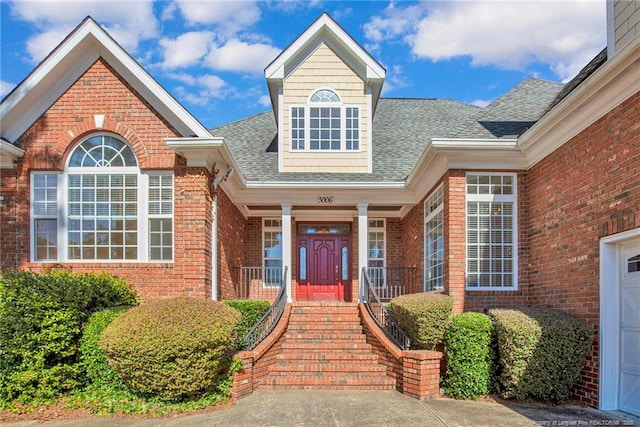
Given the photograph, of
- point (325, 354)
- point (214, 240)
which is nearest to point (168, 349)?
point (325, 354)

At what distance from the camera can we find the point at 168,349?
7.01 meters

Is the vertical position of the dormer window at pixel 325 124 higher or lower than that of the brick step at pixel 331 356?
higher

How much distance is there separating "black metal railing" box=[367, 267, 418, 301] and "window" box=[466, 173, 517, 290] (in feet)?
10.3

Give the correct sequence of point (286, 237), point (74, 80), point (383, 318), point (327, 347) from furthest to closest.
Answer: point (286, 237), point (383, 318), point (74, 80), point (327, 347)

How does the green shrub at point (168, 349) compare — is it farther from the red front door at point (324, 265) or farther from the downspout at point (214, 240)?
the red front door at point (324, 265)

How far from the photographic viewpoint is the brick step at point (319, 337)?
10.0m

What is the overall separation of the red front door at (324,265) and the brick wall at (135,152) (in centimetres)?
497

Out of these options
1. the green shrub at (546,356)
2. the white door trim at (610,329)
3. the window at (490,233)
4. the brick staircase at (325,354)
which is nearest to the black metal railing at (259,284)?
the brick staircase at (325,354)

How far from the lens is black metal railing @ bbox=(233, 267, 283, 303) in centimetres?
1336

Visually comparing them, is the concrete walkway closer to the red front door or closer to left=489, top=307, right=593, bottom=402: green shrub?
left=489, top=307, right=593, bottom=402: green shrub

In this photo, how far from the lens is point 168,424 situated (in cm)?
668

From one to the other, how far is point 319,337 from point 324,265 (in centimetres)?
443

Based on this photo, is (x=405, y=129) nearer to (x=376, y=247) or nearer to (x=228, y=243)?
(x=376, y=247)

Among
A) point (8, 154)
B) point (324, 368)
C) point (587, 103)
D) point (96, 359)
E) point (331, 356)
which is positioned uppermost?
point (587, 103)
